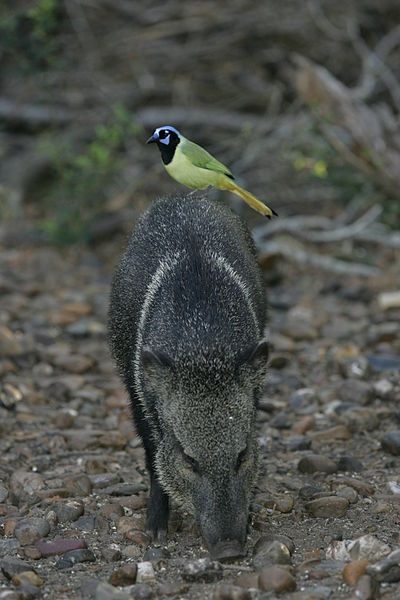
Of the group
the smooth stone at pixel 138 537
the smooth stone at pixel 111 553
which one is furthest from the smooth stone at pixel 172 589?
the smooth stone at pixel 138 537

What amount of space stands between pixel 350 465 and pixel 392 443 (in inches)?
13.5

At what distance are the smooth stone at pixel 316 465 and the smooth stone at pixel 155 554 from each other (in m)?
1.25

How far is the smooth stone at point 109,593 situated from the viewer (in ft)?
12.5

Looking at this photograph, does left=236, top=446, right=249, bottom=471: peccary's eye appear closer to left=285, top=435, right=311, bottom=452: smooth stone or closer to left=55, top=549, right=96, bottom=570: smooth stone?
left=55, top=549, right=96, bottom=570: smooth stone

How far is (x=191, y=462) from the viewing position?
13.8 ft

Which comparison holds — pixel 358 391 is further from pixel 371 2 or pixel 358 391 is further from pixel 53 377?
pixel 371 2

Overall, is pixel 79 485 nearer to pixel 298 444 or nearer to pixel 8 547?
pixel 8 547

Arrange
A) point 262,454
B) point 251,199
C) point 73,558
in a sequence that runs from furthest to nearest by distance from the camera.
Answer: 1. point 262,454
2. point 251,199
3. point 73,558

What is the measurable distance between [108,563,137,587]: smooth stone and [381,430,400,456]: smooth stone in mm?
2099

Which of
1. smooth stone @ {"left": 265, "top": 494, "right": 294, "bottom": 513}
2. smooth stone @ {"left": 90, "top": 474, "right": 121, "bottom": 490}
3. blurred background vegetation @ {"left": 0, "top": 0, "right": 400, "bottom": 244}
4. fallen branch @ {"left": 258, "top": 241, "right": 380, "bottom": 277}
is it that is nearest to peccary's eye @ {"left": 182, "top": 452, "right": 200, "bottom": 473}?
smooth stone @ {"left": 265, "top": 494, "right": 294, "bottom": 513}

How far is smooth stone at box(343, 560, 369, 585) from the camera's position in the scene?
156 inches

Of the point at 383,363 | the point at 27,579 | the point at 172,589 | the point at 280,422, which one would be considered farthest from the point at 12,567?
the point at 383,363

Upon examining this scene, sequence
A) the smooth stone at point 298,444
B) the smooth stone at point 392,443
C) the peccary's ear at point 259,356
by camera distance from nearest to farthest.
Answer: the peccary's ear at point 259,356 < the smooth stone at point 392,443 < the smooth stone at point 298,444

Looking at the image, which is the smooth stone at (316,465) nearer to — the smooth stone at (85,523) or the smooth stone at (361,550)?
the smooth stone at (361,550)
